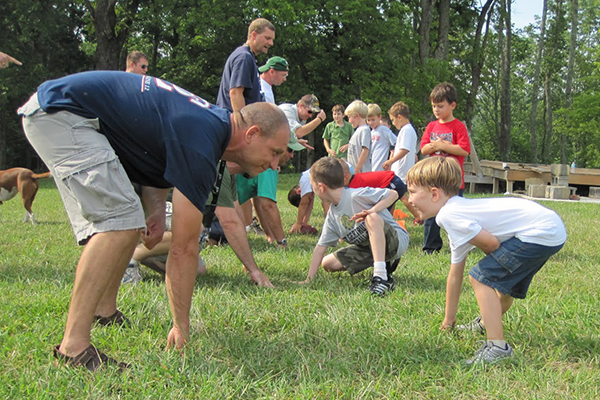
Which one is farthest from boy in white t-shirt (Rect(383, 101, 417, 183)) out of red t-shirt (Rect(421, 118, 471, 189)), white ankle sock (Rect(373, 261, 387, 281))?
white ankle sock (Rect(373, 261, 387, 281))

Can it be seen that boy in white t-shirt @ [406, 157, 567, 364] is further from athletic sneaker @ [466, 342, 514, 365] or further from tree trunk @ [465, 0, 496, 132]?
tree trunk @ [465, 0, 496, 132]

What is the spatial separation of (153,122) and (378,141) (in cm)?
645

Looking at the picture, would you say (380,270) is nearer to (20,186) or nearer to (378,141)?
(378,141)

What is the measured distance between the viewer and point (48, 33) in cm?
2719

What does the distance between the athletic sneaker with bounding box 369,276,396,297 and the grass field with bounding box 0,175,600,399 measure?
0.24 feet

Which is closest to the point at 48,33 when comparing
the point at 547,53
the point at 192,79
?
the point at 192,79

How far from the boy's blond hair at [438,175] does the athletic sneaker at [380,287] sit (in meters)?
1.32

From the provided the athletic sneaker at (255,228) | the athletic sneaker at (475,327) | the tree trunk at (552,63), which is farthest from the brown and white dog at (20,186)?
the tree trunk at (552,63)

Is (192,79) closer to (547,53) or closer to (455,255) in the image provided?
(455,255)

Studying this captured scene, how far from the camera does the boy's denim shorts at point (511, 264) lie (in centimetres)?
280

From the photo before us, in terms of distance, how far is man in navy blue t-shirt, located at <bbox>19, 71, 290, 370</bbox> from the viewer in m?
2.44

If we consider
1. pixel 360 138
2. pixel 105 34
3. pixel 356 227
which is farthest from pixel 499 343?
pixel 105 34

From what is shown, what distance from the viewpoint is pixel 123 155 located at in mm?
2750

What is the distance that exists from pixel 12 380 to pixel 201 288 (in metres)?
1.85
